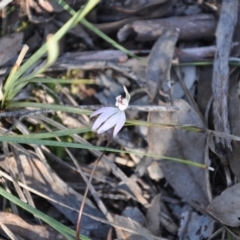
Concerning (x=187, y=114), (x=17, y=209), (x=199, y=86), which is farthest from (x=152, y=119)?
(x=17, y=209)

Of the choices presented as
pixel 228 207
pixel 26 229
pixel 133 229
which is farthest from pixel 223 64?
pixel 26 229

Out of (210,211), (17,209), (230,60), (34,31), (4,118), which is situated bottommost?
(210,211)

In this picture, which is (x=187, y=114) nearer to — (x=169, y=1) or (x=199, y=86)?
(x=199, y=86)

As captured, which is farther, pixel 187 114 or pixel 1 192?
pixel 187 114

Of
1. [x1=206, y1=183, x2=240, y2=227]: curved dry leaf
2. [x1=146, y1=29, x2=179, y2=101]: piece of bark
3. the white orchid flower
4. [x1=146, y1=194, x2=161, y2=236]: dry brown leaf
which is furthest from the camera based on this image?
[x1=146, y1=29, x2=179, y2=101]: piece of bark

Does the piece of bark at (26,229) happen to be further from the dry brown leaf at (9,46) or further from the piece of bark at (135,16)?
the piece of bark at (135,16)

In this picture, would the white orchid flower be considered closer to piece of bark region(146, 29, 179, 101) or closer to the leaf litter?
the leaf litter

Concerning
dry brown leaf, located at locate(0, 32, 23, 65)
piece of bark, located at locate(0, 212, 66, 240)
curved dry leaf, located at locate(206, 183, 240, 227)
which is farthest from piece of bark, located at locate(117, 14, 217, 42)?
piece of bark, located at locate(0, 212, 66, 240)

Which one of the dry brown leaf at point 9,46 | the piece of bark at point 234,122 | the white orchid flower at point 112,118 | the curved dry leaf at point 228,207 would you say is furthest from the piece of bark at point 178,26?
the curved dry leaf at point 228,207

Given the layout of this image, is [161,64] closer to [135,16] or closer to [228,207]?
[135,16]
